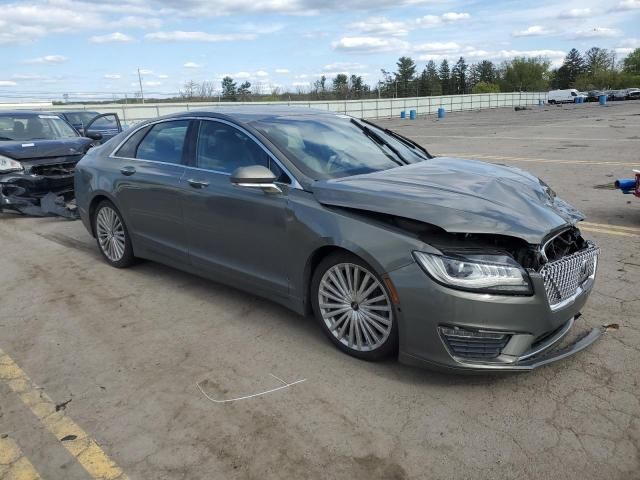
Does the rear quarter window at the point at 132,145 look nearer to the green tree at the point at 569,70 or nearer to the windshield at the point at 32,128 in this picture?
the windshield at the point at 32,128

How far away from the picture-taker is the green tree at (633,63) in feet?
388

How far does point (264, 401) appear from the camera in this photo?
124 inches

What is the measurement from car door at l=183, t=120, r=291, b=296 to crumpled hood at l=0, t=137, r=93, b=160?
16.4 ft

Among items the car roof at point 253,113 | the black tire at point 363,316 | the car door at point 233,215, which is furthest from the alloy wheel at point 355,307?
the car roof at point 253,113

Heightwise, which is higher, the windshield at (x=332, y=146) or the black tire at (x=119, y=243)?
the windshield at (x=332, y=146)

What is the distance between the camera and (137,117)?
106ft

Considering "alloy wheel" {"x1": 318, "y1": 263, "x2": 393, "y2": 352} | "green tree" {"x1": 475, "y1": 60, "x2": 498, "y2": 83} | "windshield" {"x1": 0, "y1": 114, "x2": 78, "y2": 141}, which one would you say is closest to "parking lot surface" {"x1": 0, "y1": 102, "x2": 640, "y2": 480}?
"alloy wheel" {"x1": 318, "y1": 263, "x2": 393, "y2": 352}

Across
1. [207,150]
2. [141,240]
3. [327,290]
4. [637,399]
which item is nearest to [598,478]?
[637,399]

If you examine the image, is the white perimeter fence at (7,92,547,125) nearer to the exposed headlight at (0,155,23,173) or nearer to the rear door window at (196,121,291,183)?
the exposed headlight at (0,155,23,173)

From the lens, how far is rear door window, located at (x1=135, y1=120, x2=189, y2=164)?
15.5 ft

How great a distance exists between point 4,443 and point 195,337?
1.42 m

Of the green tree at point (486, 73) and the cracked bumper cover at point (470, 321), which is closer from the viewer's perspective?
the cracked bumper cover at point (470, 321)

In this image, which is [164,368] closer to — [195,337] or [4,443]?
[195,337]

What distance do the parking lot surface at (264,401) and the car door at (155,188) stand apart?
48cm
